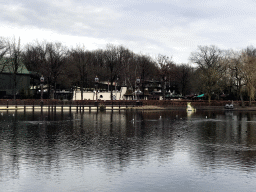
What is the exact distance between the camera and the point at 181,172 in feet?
36.0

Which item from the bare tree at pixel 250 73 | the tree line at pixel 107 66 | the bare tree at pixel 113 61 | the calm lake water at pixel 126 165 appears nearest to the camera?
the calm lake water at pixel 126 165

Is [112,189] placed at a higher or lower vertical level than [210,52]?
lower

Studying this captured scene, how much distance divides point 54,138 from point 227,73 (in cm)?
5780

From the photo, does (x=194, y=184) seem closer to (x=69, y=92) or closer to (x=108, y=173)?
(x=108, y=173)

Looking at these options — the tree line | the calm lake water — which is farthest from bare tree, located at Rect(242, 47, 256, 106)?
the calm lake water

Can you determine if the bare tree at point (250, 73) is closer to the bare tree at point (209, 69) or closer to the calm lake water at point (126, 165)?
the bare tree at point (209, 69)

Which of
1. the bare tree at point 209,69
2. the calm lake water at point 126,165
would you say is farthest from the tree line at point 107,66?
the calm lake water at point 126,165

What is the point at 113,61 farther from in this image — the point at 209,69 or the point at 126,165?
the point at 126,165

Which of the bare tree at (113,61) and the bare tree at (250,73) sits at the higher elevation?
Answer: the bare tree at (113,61)

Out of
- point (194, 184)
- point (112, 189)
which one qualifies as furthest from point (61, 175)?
point (194, 184)

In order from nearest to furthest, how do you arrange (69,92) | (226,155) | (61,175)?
(61,175), (226,155), (69,92)

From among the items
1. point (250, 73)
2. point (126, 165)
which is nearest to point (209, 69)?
point (250, 73)

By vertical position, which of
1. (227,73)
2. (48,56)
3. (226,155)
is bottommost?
(226,155)

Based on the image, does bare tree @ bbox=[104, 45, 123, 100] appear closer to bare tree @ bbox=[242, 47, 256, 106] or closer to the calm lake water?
bare tree @ bbox=[242, 47, 256, 106]
